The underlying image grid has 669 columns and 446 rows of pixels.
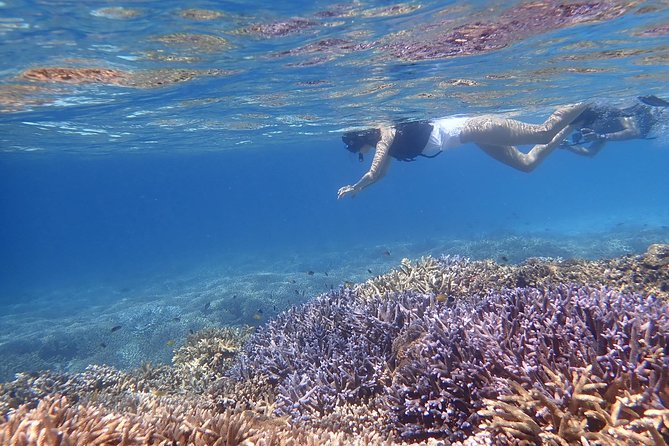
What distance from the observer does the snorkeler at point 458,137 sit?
38.4 ft

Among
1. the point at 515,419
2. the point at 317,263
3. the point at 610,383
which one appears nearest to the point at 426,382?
the point at 515,419

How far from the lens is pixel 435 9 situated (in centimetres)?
974

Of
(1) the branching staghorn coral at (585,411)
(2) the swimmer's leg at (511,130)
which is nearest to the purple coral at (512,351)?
(1) the branching staghorn coral at (585,411)

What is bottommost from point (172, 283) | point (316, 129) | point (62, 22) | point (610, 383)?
point (172, 283)

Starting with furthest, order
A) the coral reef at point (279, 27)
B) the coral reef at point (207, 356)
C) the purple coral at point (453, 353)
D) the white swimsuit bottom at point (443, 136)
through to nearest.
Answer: the white swimsuit bottom at point (443, 136) < the coral reef at point (279, 27) < the coral reef at point (207, 356) < the purple coral at point (453, 353)

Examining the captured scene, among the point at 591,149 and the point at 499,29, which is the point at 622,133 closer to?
the point at 591,149

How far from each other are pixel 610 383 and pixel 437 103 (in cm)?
1892

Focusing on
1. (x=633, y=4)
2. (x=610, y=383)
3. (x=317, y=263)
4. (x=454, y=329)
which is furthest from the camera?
(x=317, y=263)

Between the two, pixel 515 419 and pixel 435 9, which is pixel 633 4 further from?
pixel 515 419

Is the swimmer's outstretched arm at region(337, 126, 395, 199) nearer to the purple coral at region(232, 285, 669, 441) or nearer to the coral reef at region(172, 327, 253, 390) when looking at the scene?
the purple coral at region(232, 285, 669, 441)

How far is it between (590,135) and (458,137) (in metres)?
5.14

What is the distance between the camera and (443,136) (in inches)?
486

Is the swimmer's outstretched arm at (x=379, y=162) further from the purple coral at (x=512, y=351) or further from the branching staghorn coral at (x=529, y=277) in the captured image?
the purple coral at (x=512, y=351)

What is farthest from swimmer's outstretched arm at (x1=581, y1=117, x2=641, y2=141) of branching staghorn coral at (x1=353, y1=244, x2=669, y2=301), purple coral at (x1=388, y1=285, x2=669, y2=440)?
purple coral at (x1=388, y1=285, x2=669, y2=440)
